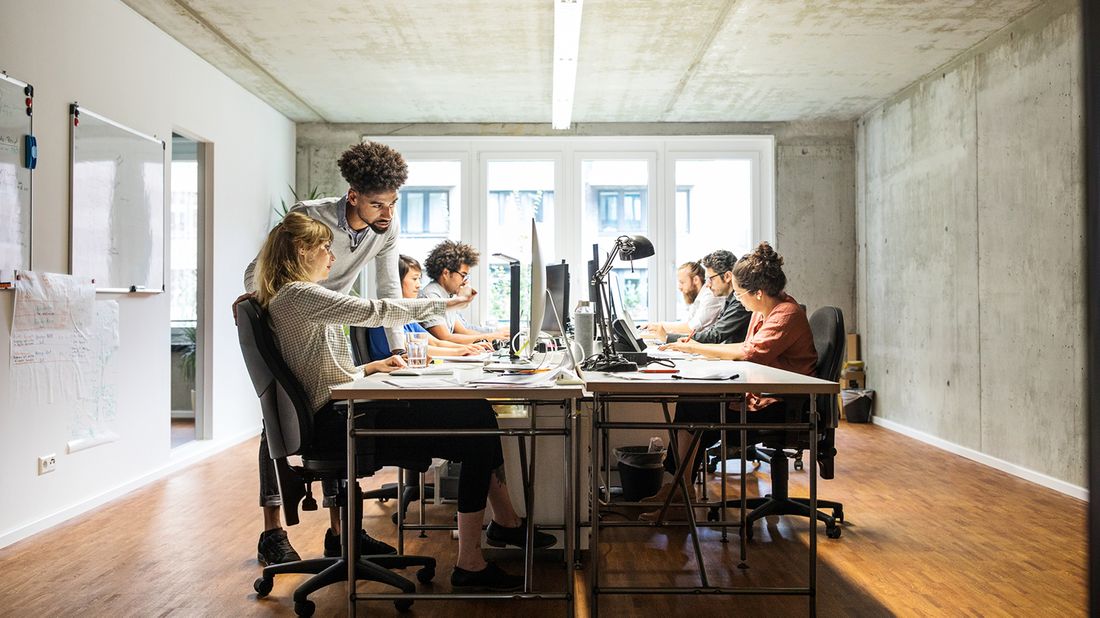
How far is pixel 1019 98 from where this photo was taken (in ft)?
14.9

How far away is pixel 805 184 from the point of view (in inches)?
284

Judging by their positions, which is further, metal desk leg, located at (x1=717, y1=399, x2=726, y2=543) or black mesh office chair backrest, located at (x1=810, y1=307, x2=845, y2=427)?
black mesh office chair backrest, located at (x1=810, y1=307, x2=845, y2=427)

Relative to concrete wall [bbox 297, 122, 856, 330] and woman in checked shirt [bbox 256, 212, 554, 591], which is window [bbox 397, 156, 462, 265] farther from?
woman in checked shirt [bbox 256, 212, 554, 591]

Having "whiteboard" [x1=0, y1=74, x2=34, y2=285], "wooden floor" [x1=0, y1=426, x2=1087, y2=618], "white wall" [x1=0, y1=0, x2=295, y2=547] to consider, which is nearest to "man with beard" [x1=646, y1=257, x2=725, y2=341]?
"wooden floor" [x1=0, y1=426, x2=1087, y2=618]

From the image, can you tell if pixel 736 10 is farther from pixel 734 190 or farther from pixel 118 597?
pixel 118 597

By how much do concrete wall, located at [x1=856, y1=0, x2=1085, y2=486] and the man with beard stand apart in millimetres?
1782

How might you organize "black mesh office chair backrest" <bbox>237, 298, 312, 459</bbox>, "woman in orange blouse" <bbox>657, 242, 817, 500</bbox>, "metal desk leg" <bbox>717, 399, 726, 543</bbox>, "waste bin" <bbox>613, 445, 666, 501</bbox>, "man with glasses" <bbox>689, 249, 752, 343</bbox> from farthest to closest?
"man with glasses" <bbox>689, 249, 752, 343</bbox> < "waste bin" <bbox>613, 445, 666, 501</bbox> < "woman in orange blouse" <bbox>657, 242, 817, 500</bbox> < "metal desk leg" <bbox>717, 399, 726, 543</bbox> < "black mesh office chair backrest" <bbox>237, 298, 312, 459</bbox>

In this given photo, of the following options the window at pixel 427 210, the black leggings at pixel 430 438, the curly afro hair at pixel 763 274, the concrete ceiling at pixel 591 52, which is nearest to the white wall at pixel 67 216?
the concrete ceiling at pixel 591 52

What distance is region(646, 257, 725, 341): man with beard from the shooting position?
194 inches

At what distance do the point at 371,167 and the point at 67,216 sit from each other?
181 cm

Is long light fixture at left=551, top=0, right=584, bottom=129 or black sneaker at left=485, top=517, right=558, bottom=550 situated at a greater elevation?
long light fixture at left=551, top=0, right=584, bottom=129

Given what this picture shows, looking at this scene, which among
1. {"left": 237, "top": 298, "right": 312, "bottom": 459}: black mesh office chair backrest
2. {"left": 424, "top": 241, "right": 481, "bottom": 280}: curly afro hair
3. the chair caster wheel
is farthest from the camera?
{"left": 424, "top": 241, "right": 481, "bottom": 280}: curly afro hair

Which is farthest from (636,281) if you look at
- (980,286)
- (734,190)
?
(980,286)

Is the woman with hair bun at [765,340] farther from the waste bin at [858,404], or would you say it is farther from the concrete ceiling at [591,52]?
the waste bin at [858,404]
